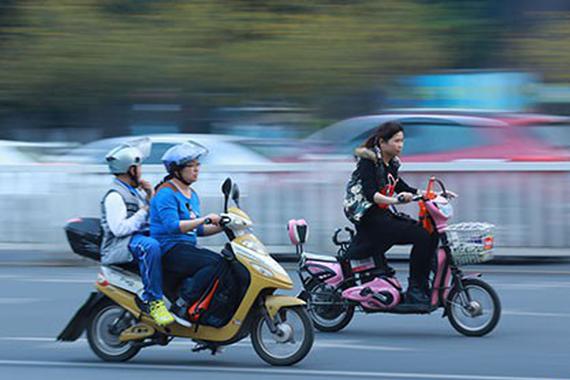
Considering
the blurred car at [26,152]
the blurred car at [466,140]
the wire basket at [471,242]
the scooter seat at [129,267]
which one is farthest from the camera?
the blurred car at [26,152]

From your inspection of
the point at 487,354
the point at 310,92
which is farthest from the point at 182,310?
the point at 310,92

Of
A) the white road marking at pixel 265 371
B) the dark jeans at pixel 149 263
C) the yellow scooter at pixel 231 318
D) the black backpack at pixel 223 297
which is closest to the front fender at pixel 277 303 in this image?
the yellow scooter at pixel 231 318

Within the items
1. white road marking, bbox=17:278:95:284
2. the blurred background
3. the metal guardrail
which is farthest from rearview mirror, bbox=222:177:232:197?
the blurred background

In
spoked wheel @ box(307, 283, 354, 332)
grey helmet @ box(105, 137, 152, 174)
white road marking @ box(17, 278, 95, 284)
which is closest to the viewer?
grey helmet @ box(105, 137, 152, 174)

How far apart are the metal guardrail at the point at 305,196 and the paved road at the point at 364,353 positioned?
2978mm

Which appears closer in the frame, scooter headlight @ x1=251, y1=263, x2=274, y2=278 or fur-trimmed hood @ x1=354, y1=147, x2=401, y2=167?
scooter headlight @ x1=251, y1=263, x2=274, y2=278

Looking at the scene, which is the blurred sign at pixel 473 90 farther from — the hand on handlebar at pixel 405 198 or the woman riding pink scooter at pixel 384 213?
the hand on handlebar at pixel 405 198

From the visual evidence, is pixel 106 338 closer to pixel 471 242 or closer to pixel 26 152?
pixel 471 242

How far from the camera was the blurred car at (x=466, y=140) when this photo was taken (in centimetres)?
1611

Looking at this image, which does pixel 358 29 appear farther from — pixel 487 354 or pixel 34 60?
pixel 487 354

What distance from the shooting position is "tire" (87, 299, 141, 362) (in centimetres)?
893

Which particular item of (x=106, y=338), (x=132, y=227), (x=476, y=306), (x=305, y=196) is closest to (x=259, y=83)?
(x=305, y=196)

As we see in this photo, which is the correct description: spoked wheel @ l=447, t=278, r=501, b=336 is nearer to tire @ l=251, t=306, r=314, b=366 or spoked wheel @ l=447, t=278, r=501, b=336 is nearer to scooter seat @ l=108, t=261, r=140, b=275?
tire @ l=251, t=306, r=314, b=366

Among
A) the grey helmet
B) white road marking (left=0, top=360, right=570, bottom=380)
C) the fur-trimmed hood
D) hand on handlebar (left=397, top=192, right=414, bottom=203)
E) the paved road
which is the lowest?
white road marking (left=0, top=360, right=570, bottom=380)
